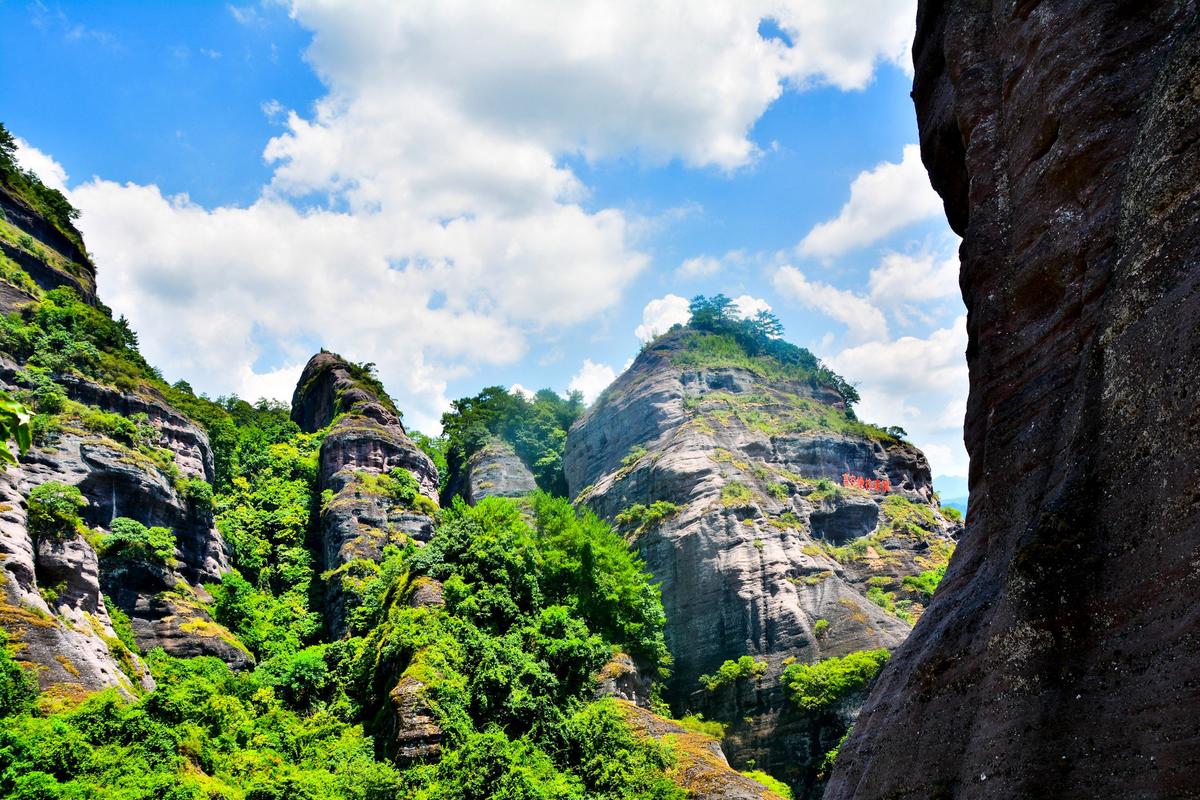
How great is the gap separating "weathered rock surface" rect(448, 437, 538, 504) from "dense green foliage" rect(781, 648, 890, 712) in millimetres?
33966

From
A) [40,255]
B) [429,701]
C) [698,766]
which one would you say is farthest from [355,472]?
[698,766]

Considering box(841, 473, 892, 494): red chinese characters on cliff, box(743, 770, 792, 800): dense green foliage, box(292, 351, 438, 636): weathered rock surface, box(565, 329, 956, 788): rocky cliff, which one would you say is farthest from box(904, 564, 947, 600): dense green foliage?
box(292, 351, 438, 636): weathered rock surface

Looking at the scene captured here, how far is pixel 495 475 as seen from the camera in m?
72.8

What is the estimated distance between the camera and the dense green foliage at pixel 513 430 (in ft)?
266

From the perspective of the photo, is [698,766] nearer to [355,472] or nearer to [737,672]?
[737,672]

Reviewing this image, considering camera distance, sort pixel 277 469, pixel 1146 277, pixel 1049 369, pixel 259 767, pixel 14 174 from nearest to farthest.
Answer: pixel 1146 277, pixel 1049 369, pixel 259 767, pixel 14 174, pixel 277 469

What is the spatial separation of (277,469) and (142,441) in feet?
57.6

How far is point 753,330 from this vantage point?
87.8 m

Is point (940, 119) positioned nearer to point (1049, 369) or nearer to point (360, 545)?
point (1049, 369)

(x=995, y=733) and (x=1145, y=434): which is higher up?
(x=1145, y=434)

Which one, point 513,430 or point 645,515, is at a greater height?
point 513,430

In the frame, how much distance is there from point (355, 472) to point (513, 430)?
29.7 meters

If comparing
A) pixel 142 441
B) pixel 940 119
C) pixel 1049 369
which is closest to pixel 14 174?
pixel 142 441

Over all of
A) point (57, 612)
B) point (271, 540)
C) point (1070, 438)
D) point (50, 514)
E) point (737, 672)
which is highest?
point (271, 540)
